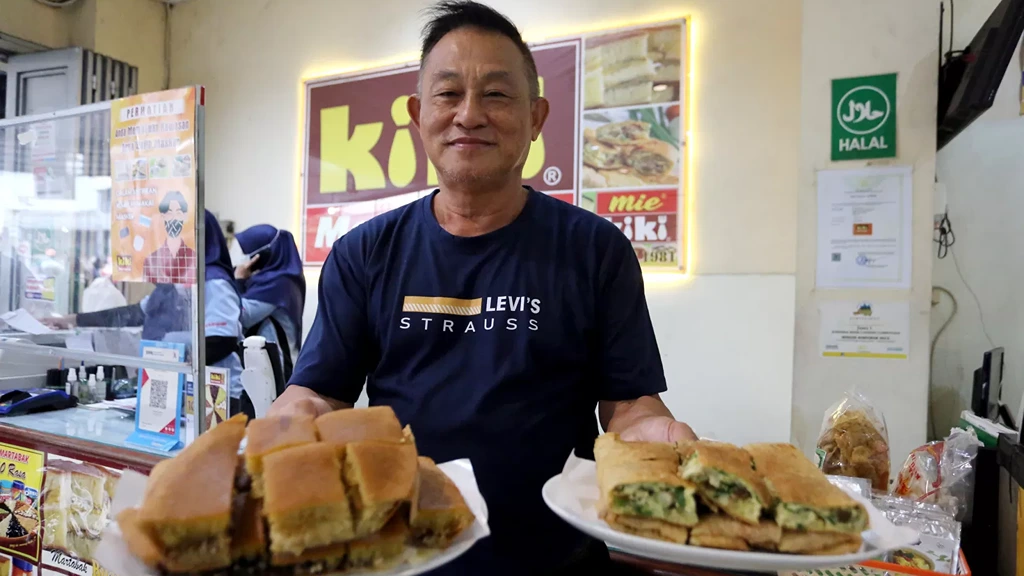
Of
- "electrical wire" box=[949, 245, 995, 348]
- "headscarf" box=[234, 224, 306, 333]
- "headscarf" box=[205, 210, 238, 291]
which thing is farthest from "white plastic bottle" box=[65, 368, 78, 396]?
"electrical wire" box=[949, 245, 995, 348]

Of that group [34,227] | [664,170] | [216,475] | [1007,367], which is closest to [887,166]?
[664,170]

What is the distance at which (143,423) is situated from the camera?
1938 mm

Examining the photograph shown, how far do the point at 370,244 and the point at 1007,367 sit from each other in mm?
3251

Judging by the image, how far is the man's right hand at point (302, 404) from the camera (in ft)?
3.93

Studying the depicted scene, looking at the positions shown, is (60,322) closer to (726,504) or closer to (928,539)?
(726,504)

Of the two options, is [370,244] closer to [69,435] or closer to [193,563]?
[193,563]

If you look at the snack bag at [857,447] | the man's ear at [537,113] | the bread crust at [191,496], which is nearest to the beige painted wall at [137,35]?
the man's ear at [537,113]

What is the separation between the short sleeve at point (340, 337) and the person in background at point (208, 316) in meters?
0.64

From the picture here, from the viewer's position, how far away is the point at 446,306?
4.42 feet

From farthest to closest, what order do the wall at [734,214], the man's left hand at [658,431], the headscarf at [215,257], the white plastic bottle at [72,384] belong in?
the wall at [734,214] < the headscarf at [215,257] < the white plastic bottle at [72,384] < the man's left hand at [658,431]

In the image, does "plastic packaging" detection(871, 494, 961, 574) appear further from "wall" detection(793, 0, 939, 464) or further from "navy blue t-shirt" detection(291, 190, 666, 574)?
"wall" detection(793, 0, 939, 464)

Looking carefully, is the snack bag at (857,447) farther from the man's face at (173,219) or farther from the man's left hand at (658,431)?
the man's face at (173,219)

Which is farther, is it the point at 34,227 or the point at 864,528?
the point at 34,227

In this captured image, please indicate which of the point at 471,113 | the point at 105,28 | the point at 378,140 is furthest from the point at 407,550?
the point at 105,28
